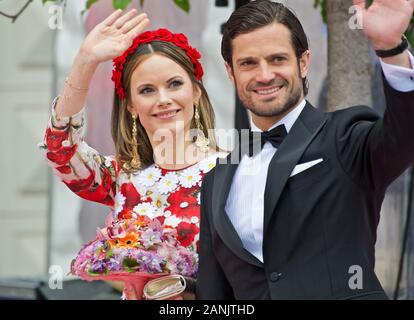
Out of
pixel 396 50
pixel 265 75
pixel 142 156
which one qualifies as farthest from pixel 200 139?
pixel 396 50

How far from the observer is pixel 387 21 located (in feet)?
7.68

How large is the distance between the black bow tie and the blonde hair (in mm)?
548

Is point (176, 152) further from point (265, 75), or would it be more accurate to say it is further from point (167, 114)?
point (265, 75)

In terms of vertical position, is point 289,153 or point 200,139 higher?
point 200,139

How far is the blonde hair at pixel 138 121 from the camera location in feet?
10.8

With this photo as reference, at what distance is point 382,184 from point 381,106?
262 cm

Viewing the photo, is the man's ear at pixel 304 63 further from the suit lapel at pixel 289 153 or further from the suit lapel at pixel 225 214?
the suit lapel at pixel 225 214

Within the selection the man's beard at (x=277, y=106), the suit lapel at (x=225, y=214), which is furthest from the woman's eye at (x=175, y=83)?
the man's beard at (x=277, y=106)

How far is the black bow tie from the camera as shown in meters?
2.72

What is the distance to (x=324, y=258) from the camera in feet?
8.41

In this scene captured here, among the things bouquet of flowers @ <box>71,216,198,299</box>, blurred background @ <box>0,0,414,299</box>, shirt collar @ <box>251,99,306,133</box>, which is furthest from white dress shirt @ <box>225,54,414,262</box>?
blurred background @ <box>0,0,414,299</box>

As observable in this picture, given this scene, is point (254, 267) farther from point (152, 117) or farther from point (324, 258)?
point (152, 117)

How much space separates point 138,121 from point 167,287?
0.64 m

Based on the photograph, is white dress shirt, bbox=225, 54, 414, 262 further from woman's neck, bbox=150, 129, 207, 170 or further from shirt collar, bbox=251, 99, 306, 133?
woman's neck, bbox=150, 129, 207, 170
